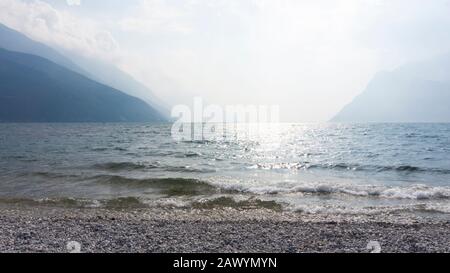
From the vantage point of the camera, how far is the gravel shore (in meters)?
10.9

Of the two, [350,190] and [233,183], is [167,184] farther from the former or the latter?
[350,190]

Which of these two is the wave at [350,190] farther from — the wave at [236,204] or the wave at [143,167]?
the wave at [143,167]

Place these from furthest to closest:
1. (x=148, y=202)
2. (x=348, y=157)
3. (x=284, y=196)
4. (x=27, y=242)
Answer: (x=348, y=157) → (x=284, y=196) → (x=148, y=202) → (x=27, y=242)

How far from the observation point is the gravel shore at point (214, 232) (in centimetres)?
1093

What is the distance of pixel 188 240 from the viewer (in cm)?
1156

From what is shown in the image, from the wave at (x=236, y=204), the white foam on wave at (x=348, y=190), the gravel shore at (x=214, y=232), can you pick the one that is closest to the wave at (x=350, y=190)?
the white foam on wave at (x=348, y=190)

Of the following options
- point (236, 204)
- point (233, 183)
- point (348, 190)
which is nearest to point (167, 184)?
point (233, 183)

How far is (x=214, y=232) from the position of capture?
41.7 ft

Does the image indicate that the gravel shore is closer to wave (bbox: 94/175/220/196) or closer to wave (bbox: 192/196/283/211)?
wave (bbox: 192/196/283/211)

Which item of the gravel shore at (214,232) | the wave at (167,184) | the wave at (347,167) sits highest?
the gravel shore at (214,232)

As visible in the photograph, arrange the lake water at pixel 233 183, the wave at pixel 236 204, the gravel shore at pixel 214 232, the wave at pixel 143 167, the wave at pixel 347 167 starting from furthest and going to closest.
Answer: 1. the wave at pixel 347 167
2. the wave at pixel 143 167
3. the lake water at pixel 233 183
4. the wave at pixel 236 204
5. the gravel shore at pixel 214 232
